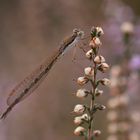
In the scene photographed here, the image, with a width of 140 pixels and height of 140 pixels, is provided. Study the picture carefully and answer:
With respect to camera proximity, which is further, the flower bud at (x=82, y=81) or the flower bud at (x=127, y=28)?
the flower bud at (x=127, y=28)

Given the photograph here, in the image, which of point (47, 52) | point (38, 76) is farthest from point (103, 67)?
point (47, 52)

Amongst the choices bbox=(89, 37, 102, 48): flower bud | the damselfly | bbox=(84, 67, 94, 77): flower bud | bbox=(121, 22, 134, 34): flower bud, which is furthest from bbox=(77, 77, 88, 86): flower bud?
bbox=(121, 22, 134, 34): flower bud

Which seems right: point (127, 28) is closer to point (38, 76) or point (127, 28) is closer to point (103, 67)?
point (38, 76)

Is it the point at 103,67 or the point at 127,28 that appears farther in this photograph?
the point at 127,28

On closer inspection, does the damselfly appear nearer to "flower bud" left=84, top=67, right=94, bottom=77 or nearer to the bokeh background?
"flower bud" left=84, top=67, right=94, bottom=77

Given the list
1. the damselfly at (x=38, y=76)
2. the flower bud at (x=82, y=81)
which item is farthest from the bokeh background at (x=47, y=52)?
the flower bud at (x=82, y=81)

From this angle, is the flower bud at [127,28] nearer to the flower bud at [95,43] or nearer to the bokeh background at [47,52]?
the bokeh background at [47,52]
